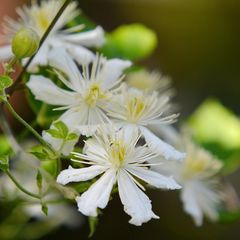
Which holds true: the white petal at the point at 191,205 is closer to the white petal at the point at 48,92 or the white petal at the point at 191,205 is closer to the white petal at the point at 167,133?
the white petal at the point at 167,133

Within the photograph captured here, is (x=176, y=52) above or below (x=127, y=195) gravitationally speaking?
below

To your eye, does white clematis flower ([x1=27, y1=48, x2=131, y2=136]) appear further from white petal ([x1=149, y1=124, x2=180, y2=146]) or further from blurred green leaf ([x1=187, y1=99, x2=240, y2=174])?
blurred green leaf ([x1=187, y1=99, x2=240, y2=174])

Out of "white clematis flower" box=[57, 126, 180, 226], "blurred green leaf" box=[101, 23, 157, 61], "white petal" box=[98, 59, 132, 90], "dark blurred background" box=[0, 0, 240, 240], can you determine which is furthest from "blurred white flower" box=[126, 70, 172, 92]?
"dark blurred background" box=[0, 0, 240, 240]

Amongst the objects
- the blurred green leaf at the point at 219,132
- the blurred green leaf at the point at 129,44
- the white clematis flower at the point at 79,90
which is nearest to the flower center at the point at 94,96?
the white clematis flower at the point at 79,90

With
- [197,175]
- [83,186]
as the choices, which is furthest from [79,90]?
[197,175]

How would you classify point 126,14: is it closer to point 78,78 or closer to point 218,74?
point 218,74

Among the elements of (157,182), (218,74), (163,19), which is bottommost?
(218,74)

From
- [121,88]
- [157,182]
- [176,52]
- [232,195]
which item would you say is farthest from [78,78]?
[176,52]
